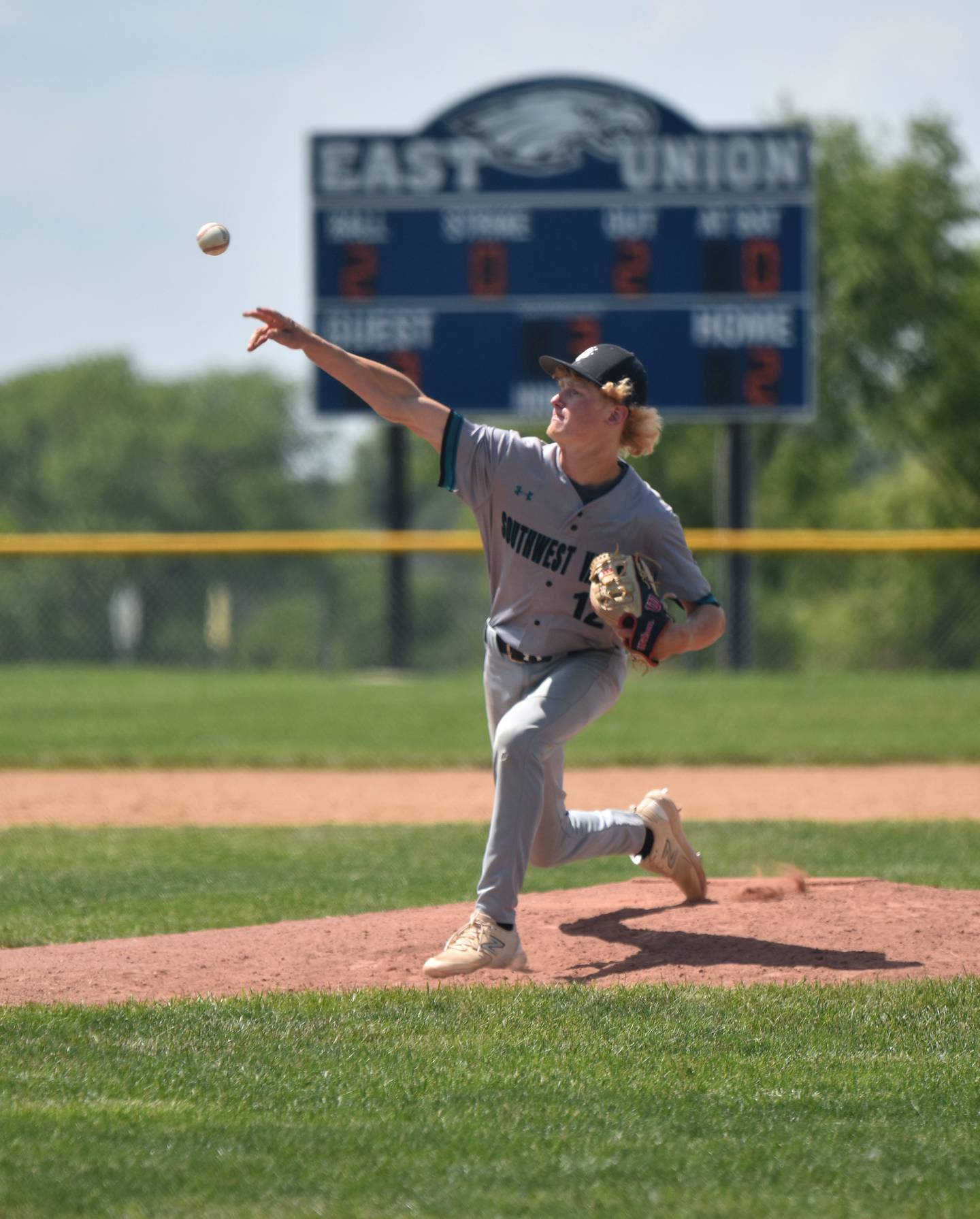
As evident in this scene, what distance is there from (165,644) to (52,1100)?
3041 cm

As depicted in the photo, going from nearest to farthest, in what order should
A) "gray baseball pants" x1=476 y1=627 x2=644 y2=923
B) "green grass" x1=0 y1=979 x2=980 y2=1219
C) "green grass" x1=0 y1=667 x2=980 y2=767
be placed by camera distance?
1. "green grass" x1=0 y1=979 x2=980 y2=1219
2. "gray baseball pants" x1=476 y1=627 x2=644 y2=923
3. "green grass" x1=0 y1=667 x2=980 y2=767

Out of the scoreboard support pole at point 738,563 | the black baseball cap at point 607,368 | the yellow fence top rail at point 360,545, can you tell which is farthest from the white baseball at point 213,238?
the scoreboard support pole at point 738,563

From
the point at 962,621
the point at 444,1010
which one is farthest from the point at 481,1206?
the point at 962,621

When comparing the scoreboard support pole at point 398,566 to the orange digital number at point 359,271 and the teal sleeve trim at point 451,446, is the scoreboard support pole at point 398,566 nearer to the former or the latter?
the orange digital number at point 359,271

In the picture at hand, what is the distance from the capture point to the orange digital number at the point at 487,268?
52.1 ft

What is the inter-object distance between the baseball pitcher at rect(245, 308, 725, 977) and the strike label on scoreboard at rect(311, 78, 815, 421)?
442 inches

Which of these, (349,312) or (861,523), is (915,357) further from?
(349,312)

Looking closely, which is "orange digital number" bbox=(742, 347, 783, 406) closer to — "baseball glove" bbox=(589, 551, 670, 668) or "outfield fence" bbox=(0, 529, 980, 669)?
"outfield fence" bbox=(0, 529, 980, 669)

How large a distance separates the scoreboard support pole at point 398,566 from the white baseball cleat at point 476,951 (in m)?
11.4

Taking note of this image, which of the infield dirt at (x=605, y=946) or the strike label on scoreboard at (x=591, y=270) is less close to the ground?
the strike label on scoreboard at (x=591, y=270)

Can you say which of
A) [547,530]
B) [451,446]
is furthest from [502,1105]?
[451,446]

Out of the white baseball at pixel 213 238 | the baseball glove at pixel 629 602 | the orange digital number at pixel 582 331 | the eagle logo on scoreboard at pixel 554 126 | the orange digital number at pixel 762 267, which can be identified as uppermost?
the eagle logo on scoreboard at pixel 554 126

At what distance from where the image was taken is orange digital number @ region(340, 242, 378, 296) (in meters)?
15.9

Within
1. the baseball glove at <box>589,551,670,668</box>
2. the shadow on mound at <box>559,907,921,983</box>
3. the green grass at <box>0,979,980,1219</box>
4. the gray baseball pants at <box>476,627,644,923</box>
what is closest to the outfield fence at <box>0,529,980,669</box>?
the shadow on mound at <box>559,907,921,983</box>
